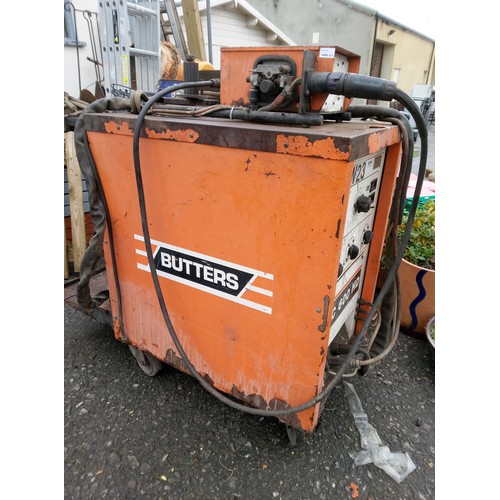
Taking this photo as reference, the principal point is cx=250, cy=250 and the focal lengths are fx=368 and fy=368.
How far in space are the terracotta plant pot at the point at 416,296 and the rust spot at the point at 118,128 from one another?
1.91 m

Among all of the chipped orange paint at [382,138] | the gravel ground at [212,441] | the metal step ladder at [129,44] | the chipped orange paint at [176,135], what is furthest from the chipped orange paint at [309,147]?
the metal step ladder at [129,44]

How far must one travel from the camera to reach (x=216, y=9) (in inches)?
261

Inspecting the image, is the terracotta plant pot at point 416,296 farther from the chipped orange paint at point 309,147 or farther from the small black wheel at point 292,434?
the chipped orange paint at point 309,147

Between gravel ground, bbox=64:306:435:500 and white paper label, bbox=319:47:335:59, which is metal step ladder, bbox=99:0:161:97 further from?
gravel ground, bbox=64:306:435:500

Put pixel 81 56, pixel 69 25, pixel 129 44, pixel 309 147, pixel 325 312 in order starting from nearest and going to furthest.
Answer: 1. pixel 309 147
2. pixel 325 312
3. pixel 129 44
4. pixel 69 25
5. pixel 81 56

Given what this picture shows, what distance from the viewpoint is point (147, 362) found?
6.77ft

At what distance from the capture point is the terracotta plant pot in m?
2.38

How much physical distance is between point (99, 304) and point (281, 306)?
1.26 metres

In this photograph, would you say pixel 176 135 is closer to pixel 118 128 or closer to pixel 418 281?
pixel 118 128

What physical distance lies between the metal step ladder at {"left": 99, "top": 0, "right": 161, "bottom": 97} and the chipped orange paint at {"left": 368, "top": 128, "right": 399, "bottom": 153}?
2270mm

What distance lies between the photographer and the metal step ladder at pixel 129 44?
3.27 metres

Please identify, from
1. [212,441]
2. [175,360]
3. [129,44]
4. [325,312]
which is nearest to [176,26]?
[129,44]

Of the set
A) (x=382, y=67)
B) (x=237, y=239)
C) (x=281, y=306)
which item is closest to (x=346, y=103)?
(x=237, y=239)

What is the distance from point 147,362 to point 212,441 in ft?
1.92
